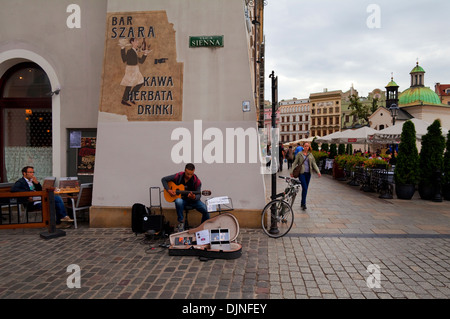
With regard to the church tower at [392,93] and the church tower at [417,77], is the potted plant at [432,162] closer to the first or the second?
the church tower at [392,93]

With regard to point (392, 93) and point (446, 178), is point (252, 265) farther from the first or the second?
point (392, 93)

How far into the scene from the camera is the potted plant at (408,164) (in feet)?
34.5

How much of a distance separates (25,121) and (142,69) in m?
4.17

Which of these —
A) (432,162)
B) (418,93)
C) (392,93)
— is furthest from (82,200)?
(418,93)

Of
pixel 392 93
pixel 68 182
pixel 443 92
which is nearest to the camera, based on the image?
pixel 68 182

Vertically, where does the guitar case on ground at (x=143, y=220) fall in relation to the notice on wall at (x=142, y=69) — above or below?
below

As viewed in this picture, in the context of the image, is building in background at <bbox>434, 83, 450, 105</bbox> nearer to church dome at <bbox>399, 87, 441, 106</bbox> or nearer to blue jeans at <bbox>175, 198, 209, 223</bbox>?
church dome at <bbox>399, 87, 441, 106</bbox>

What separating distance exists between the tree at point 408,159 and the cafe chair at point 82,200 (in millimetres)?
10104

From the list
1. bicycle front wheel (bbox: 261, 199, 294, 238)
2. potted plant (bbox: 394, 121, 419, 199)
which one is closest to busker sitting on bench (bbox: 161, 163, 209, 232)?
bicycle front wheel (bbox: 261, 199, 294, 238)

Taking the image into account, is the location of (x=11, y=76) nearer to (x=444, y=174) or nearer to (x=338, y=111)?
(x=444, y=174)

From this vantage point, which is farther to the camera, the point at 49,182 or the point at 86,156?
the point at 86,156

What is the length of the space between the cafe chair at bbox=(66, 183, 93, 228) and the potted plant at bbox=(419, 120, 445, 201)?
35.2 ft

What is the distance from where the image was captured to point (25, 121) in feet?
28.0

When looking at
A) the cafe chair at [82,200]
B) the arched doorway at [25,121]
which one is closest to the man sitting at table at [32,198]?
the cafe chair at [82,200]
